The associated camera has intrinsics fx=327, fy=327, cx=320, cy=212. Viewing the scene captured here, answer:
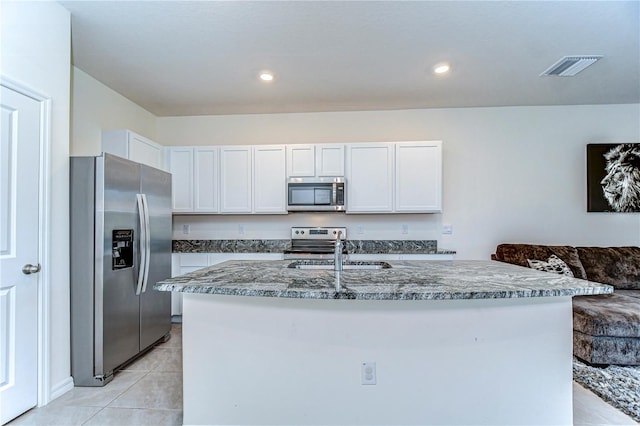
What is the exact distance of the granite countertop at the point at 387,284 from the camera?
1408 mm

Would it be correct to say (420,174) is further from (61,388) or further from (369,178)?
(61,388)

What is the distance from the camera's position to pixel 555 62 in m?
2.93

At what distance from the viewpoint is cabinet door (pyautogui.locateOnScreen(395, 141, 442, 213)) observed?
3.86m

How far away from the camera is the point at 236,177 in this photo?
13.2 feet

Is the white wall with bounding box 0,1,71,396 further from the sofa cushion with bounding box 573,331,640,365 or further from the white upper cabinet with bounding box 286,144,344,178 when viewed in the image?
the sofa cushion with bounding box 573,331,640,365

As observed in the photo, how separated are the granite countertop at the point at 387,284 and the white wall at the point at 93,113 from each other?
2.27 m

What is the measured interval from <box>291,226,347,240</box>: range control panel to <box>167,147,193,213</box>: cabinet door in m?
1.35

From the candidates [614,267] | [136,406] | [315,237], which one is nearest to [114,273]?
[136,406]

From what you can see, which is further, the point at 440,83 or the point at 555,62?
the point at 440,83

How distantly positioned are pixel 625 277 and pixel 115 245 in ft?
16.1

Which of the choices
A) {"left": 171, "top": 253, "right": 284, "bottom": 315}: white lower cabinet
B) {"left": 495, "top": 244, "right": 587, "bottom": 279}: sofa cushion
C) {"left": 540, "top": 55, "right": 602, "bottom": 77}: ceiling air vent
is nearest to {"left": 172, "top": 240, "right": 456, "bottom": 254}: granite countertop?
{"left": 171, "top": 253, "right": 284, "bottom": 315}: white lower cabinet

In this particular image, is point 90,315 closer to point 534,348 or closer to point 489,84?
point 534,348

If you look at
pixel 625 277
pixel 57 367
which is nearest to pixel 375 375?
pixel 57 367

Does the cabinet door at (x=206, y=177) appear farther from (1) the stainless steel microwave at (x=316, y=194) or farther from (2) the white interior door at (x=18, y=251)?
(2) the white interior door at (x=18, y=251)
